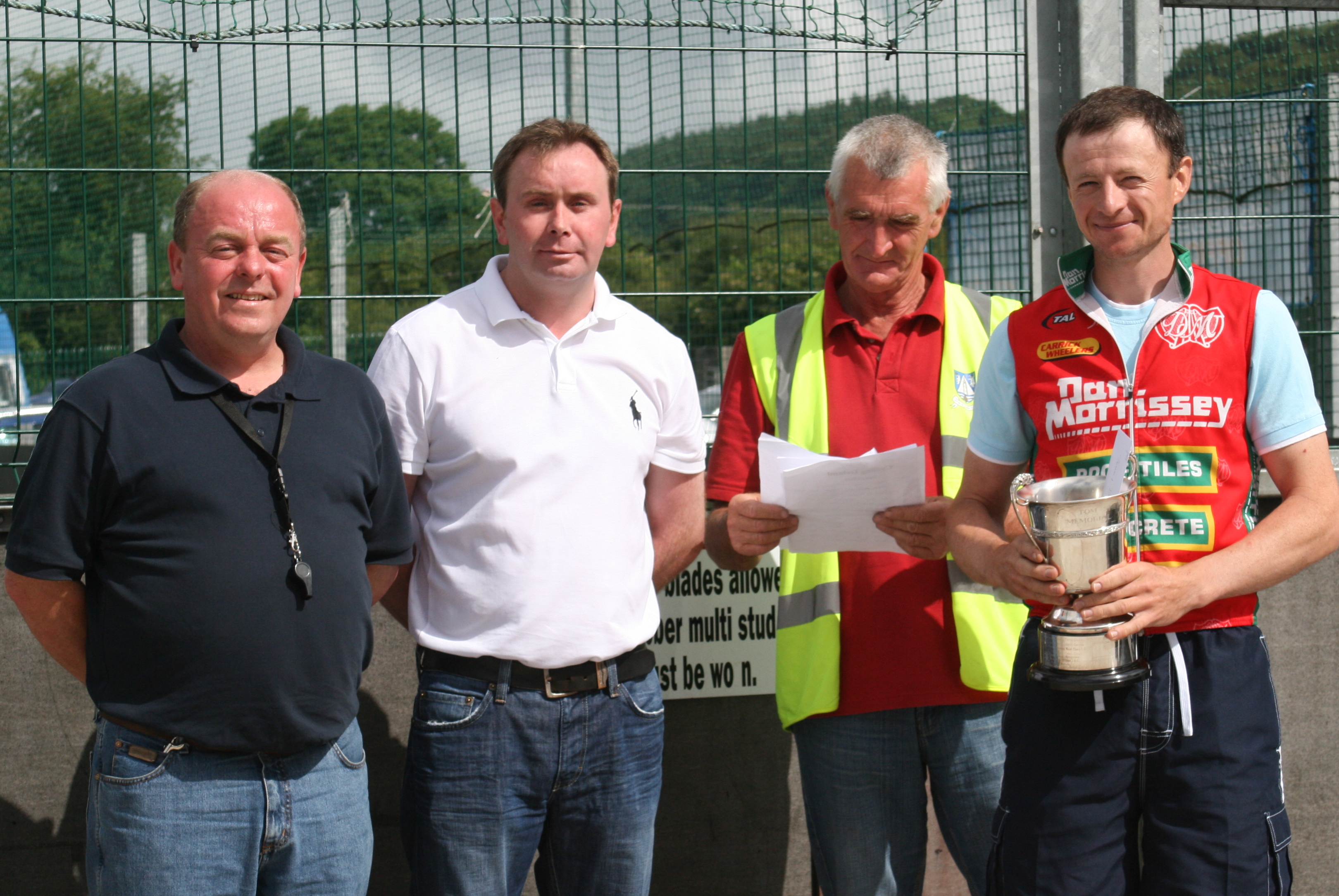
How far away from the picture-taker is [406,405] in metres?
2.81

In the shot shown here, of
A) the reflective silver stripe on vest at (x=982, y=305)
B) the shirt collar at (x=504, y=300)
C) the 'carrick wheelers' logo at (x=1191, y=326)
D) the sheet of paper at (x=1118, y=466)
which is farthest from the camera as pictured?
the reflective silver stripe on vest at (x=982, y=305)

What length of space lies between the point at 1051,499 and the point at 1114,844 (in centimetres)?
70

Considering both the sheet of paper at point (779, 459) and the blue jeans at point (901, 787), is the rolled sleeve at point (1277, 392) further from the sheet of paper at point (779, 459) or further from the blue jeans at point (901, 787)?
the blue jeans at point (901, 787)

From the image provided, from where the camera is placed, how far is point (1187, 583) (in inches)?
88.0

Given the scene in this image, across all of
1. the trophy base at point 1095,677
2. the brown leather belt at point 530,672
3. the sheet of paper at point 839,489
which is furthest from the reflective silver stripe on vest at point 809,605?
the trophy base at point 1095,677

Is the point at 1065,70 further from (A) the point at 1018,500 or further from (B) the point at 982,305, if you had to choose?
(A) the point at 1018,500

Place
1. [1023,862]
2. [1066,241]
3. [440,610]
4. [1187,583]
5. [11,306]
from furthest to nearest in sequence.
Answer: [1066,241] → [11,306] → [440,610] → [1023,862] → [1187,583]

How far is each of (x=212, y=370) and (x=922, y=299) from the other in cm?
176

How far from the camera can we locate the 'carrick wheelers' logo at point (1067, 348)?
247cm

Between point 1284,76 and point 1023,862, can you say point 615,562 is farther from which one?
point 1284,76

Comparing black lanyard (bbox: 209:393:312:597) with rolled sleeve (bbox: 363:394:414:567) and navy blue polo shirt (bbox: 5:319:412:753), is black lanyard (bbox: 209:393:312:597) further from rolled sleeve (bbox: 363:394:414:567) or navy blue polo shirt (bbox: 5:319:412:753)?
rolled sleeve (bbox: 363:394:414:567)

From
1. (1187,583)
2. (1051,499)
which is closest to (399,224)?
(1051,499)

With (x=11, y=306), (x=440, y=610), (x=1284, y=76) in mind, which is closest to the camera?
(x=440, y=610)

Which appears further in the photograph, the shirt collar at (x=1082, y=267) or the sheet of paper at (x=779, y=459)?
the sheet of paper at (x=779, y=459)
